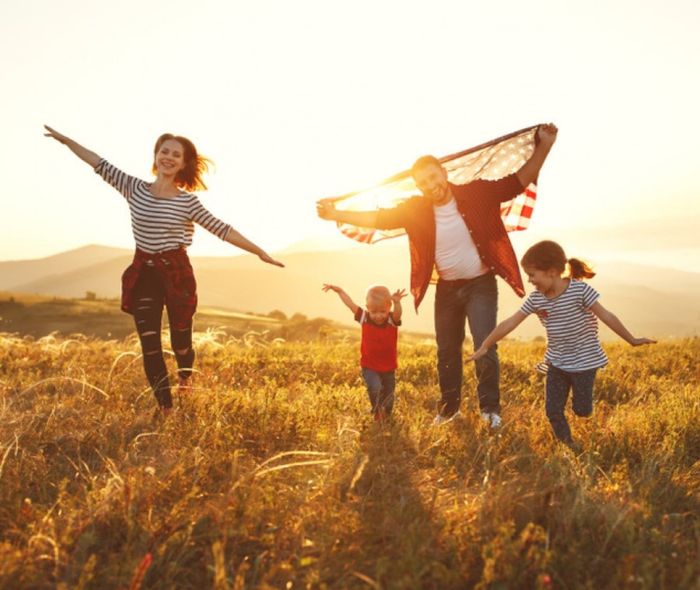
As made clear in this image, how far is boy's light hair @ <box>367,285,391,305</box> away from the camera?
236 inches

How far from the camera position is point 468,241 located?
19.4 feet

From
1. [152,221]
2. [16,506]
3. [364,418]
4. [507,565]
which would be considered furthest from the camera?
[152,221]

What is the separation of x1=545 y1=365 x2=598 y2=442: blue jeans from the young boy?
62.0 inches

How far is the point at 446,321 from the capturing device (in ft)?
20.3

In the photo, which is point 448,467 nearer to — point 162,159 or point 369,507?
point 369,507

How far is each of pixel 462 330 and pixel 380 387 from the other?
1110 mm

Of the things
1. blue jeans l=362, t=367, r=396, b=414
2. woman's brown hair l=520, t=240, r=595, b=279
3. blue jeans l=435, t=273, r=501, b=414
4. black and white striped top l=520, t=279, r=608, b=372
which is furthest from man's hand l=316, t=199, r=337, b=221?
black and white striped top l=520, t=279, r=608, b=372

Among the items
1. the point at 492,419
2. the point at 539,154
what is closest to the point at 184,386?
the point at 492,419

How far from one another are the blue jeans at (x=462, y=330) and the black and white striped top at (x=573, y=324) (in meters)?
0.60

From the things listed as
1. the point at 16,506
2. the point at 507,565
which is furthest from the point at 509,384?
the point at 16,506

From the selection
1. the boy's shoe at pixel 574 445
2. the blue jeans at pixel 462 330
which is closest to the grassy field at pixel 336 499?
the boy's shoe at pixel 574 445

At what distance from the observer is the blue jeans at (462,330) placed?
19.3ft

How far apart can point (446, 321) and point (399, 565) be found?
3.70m

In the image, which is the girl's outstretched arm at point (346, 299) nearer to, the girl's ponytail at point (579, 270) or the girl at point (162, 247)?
the girl at point (162, 247)
